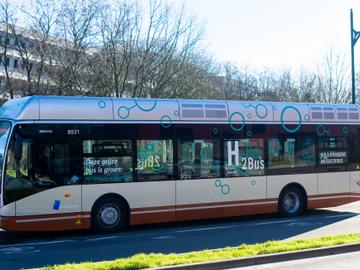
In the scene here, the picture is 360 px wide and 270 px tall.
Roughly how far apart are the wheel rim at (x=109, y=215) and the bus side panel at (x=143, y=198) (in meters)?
0.30

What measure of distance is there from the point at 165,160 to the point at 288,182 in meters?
3.82

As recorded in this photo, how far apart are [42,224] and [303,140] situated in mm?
7477

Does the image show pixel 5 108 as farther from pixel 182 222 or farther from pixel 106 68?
pixel 106 68

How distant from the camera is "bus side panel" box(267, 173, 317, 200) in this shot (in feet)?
46.4

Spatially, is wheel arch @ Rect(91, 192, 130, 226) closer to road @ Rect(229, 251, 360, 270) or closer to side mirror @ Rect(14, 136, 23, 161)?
side mirror @ Rect(14, 136, 23, 161)

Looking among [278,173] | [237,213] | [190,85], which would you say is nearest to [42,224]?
[237,213]

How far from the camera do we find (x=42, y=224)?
36.6 feet

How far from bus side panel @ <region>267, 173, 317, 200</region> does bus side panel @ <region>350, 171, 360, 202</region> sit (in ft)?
4.46

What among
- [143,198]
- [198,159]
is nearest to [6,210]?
[143,198]

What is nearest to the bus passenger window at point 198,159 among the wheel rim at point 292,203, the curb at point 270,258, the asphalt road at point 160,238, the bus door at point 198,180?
the bus door at point 198,180

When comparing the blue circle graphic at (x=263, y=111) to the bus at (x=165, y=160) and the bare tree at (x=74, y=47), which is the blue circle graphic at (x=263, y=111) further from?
the bare tree at (x=74, y=47)

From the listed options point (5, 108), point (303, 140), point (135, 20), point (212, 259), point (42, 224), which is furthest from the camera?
point (135, 20)

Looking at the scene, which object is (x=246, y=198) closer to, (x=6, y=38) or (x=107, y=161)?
(x=107, y=161)

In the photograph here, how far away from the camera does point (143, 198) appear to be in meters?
12.3
